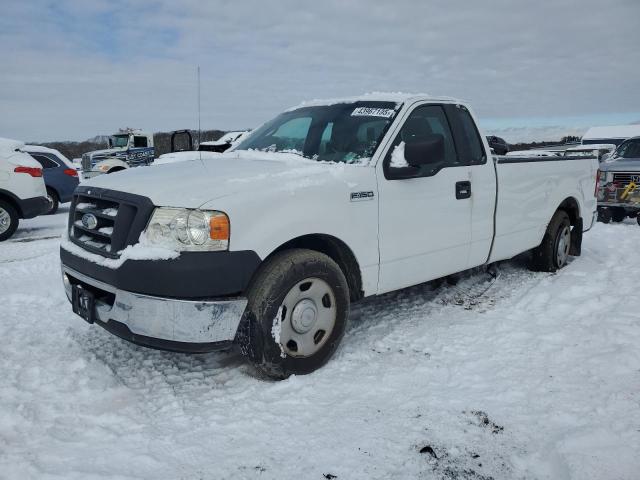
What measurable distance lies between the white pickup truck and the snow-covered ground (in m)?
0.40

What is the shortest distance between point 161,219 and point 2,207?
809 cm

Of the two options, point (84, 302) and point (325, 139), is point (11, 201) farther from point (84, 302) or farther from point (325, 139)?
point (325, 139)

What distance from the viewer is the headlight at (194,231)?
2955 millimetres

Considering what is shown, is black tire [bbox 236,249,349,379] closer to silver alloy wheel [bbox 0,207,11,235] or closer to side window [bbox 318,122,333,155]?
side window [bbox 318,122,333,155]

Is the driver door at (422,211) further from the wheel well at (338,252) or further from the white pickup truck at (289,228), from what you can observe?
the wheel well at (338,252)

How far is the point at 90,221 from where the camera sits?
3.41 m

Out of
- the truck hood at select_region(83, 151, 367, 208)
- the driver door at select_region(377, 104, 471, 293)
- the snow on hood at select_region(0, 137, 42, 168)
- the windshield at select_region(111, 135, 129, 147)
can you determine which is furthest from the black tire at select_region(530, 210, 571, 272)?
the windshield at select_region(111, 135, 129, 147)

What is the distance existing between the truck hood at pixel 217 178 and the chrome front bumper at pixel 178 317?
1.87 feet

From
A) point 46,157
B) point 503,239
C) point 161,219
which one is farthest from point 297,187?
point 46,157

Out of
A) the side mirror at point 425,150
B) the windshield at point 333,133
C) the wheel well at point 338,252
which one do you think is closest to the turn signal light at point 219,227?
the wheel well at point 338,252

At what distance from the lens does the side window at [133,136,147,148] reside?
2091 cm

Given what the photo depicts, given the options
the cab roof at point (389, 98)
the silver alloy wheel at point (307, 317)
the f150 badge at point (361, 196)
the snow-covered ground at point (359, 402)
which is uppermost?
the cab roof at point (389, 98)

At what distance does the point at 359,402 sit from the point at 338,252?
1.07m

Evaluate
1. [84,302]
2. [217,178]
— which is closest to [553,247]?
[217,178]
